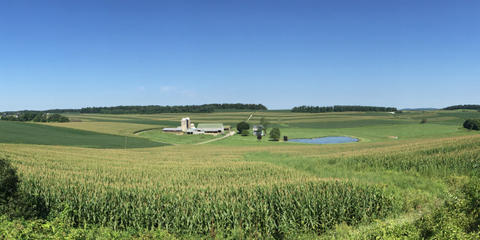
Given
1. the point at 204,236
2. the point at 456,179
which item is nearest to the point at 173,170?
the point at 204,236

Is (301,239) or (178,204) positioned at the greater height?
(178,204)

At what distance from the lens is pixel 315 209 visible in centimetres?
1454

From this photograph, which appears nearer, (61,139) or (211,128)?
(61,139)

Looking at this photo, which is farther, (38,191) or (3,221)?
(38,191)

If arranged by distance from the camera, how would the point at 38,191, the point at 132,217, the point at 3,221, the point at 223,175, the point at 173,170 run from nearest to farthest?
the point at 3,221 → the point at 132,217 → the point at 38,191 → the point at 223,175 → the point at 173,170

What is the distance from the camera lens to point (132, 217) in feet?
46.6

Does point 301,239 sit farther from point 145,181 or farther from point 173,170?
point 173,170

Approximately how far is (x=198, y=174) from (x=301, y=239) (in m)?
12.3

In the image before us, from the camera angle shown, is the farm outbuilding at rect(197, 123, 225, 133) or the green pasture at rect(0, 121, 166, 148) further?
the farm outbuilding at rect(197, 123, 225, 133)

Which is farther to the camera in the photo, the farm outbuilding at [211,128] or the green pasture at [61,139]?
the farm outbuilding at [211,128]

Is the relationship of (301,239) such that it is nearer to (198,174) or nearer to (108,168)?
(198,174)

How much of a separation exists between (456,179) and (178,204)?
20278 mm

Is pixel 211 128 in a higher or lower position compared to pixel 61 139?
lower

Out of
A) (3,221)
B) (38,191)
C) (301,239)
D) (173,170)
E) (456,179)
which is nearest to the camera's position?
(3,221)
